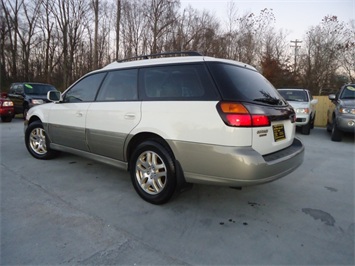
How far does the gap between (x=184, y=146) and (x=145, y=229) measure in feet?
2.95

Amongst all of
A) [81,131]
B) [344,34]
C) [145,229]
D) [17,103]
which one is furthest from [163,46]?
[145,229]

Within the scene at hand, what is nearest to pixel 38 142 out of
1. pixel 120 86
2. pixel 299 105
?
pixel 120 86

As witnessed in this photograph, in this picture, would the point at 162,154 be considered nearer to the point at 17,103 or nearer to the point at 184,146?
the point at 184,146

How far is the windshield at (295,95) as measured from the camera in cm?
898

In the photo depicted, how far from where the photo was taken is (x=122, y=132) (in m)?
3.08

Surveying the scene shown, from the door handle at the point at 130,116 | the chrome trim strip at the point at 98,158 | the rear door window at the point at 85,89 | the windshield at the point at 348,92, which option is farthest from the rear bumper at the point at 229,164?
the windshield at the point at 348,92

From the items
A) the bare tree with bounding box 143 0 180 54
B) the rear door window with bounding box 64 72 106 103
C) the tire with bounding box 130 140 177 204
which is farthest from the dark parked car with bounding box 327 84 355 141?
the bare tree with bounding box 143 0 180 54

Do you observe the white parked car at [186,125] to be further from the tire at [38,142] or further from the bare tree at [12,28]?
the bare tree at [12,28]

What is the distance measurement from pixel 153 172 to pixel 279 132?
4.91ft

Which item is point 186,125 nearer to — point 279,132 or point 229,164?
point 229,164

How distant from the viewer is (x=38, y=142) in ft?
15.4

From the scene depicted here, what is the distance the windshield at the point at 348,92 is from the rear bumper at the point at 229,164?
6.36m

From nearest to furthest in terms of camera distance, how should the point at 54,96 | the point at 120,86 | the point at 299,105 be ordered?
the point at 120,86 < the point at 54,96 < the point at 299,105

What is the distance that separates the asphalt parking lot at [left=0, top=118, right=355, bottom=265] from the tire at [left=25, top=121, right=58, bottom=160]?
67 cm
